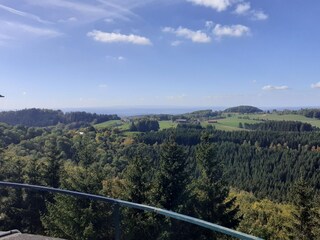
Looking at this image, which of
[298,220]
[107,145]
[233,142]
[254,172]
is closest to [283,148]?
[233,142]

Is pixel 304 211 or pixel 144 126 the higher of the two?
pixel 304 211

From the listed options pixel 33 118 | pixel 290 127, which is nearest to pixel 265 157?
pixel 290 127

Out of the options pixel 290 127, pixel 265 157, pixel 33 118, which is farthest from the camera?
pixel 290 127

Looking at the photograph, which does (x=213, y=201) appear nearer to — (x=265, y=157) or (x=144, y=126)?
(x=265, y=157)

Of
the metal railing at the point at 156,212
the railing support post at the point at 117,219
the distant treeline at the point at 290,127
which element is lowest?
the distant treeline at the point at 290,127

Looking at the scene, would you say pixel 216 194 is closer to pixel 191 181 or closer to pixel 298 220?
pixel 191 181

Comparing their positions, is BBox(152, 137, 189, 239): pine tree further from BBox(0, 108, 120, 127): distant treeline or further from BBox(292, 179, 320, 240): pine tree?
BBox(0, 108, 120, 127): distant treeline

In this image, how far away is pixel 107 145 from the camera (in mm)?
110688

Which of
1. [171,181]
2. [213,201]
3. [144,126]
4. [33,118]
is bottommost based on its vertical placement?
[144,126]

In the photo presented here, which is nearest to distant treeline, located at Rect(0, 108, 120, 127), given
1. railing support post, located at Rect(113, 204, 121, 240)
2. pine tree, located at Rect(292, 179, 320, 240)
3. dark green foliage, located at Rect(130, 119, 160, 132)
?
dark green foliage, located at Rect(130, 119, 160, 132)

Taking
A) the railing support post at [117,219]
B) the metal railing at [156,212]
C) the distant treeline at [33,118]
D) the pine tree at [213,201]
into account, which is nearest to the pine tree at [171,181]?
the pine tree at [213,201]

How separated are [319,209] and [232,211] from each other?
6.36m

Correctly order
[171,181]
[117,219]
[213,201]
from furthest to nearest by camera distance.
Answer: [213,201], [171,181], [117,219]

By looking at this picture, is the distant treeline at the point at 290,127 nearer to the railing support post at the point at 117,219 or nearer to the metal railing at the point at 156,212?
the railing support post at the point at 117,219
